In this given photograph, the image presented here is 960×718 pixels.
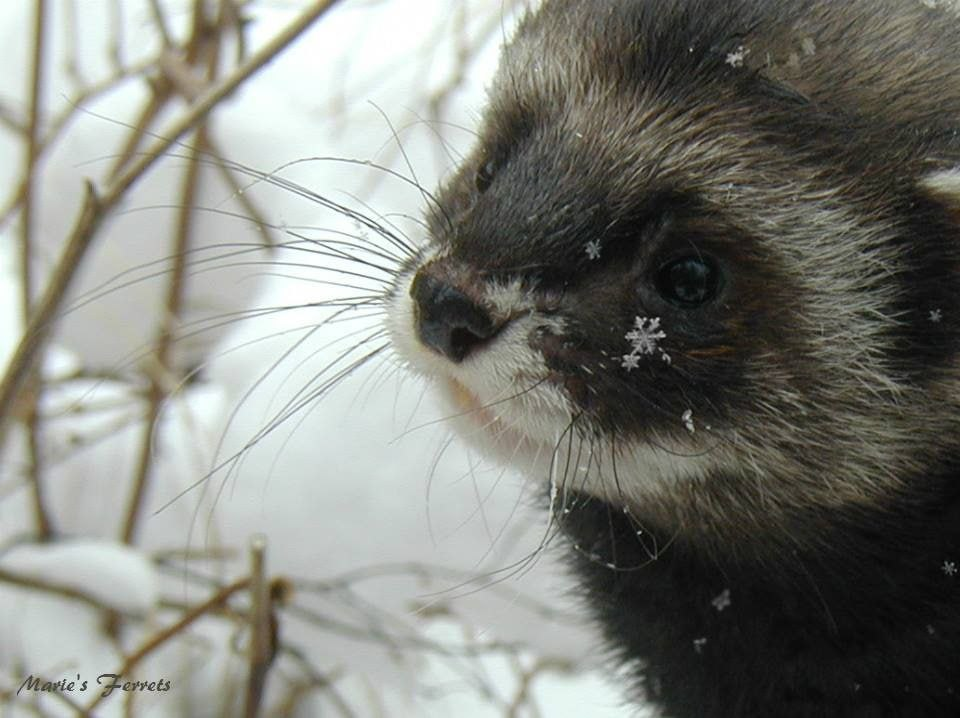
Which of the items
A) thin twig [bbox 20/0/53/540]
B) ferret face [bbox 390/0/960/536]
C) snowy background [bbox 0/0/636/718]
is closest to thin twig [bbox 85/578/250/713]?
snowy background [bbox 0/0/636/718]

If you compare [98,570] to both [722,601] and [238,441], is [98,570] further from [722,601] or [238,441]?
[722,601]

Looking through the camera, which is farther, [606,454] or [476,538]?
[476,538]

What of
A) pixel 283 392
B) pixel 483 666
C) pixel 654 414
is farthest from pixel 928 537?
pixel 483 666

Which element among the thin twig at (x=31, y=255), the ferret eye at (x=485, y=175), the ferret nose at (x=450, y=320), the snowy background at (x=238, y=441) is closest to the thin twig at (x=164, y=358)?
the snowy background at (x=238, y=441)

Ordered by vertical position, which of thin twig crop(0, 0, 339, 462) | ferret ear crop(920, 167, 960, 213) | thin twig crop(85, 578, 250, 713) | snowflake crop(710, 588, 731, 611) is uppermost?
thin twig crop(0, 0, 339, 462)

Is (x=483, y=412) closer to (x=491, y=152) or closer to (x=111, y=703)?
(x=491, y=152)

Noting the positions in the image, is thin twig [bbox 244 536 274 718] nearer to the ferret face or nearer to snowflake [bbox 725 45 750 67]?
the ferret face

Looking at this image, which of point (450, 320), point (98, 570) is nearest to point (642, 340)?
point (450, 320)
